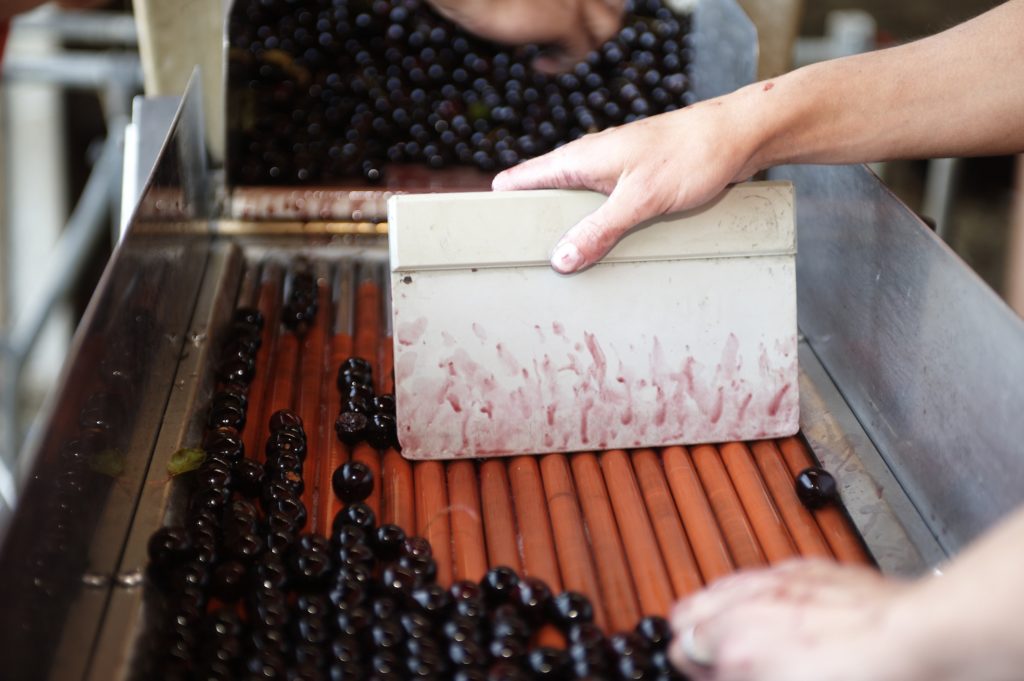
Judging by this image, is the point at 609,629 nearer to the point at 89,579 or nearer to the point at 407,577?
the point at 407,577

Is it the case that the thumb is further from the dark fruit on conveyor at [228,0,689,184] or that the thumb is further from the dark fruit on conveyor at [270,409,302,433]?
the dark fruit on conveyor at [228,0,689,184]

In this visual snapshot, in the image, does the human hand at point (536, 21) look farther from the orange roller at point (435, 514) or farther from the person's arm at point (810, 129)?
the orange roller at point (435, 514)

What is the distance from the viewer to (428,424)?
1483 mm

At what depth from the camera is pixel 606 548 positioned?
52.1 inches

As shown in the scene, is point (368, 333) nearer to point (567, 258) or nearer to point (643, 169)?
point (567, 258)

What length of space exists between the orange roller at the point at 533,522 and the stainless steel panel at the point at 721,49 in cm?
100

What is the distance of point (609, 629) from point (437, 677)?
0.74ft

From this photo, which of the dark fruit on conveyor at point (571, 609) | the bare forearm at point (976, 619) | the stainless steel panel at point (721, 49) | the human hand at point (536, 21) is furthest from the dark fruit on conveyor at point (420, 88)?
the bare forearm at point (976, 619)

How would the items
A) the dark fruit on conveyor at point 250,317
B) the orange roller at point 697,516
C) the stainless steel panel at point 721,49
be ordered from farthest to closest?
the stainless steel panel at point 721,49
the dark fruit on conveyor at point 250,317
the orange roller at point 697,516

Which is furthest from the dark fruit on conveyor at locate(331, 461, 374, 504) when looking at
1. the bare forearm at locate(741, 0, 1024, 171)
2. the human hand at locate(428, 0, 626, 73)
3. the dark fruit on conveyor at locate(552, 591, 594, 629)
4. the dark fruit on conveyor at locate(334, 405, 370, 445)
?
the human hand at locate(428, 0, 626, 73)

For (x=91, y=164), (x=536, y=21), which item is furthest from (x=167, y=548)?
(x=91, y=164)

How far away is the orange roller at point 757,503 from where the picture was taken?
133cm

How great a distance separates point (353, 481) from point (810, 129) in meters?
0.84

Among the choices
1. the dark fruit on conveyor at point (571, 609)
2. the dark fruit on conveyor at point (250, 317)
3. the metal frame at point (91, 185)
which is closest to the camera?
the dark fruit on conveyor at point (571, 609)
